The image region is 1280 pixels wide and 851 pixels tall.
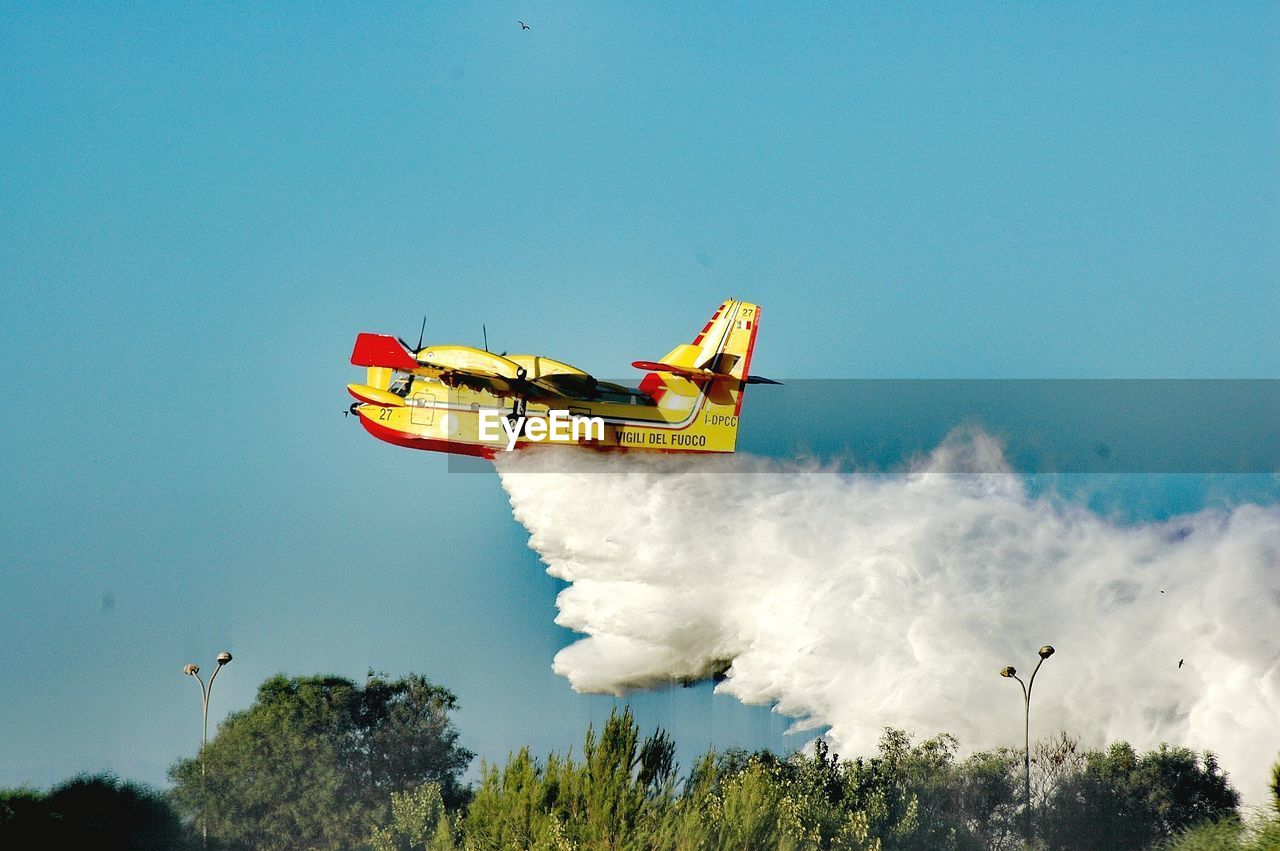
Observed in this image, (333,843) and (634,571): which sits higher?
(634,571)

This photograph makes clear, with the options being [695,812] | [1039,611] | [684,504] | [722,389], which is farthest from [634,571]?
[1039,611]

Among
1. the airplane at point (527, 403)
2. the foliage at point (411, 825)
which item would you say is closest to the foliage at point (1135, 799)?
the airplane at point (527, 403)

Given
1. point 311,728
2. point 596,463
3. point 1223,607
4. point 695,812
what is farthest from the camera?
point 311,728

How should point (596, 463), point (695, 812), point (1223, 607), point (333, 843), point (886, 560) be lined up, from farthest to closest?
point (333, 843) < point (1223, 607) < point (886, 560) < point (596, 463) < point (695, 812)

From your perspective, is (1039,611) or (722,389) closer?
(722,389)

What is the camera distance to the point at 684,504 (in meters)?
58.7

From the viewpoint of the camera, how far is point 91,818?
68.8m

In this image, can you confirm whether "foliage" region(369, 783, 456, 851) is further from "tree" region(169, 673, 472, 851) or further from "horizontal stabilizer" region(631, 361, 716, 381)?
"horizontal stabilizer" region(631, 361, 716, 381)

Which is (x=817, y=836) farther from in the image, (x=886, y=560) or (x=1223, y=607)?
(x=1223, y=607)

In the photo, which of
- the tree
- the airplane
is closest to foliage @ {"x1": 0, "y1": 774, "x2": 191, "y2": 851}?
the tree

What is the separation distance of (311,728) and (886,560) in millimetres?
30161
